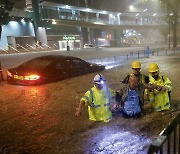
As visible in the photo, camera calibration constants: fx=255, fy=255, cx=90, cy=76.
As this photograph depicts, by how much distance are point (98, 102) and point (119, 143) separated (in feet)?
3.54

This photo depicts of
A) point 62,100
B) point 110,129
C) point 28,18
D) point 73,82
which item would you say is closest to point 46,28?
point 28,18

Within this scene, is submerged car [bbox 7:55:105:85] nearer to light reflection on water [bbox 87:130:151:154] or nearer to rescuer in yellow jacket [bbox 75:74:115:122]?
rescuer in yellow jacket [bbox 75:74:115:122]

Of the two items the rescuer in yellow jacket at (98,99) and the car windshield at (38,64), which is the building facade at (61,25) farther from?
the rescuer in yellow jacket at (98,99)

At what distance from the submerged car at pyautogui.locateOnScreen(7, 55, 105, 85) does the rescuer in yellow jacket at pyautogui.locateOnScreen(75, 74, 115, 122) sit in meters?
5.09

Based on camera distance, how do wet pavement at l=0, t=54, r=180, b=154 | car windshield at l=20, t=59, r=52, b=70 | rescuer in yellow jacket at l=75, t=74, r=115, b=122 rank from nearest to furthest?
wet pavement at l=0, t=54, r=180, b=154
rescuer in yellow jacket at l=75, t=74, r=115, b=122
car windshield at l=20, t=59, r=52, b=70

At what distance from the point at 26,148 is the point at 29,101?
374 cm

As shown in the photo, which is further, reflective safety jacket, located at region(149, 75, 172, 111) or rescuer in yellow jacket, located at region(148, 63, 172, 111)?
reflective safety jacket, located at region(149, 75, 172, 111)

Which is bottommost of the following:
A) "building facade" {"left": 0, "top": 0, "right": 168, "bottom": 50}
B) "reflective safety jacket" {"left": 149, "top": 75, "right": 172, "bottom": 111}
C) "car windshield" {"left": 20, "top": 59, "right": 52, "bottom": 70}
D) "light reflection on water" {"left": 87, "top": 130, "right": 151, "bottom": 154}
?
"light reflection on water" {"left": 87, "top": 130, "right": 151, "bottom": 154}

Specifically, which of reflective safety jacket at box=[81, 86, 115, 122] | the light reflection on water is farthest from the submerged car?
the light reflection on water

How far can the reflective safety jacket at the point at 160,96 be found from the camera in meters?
5.82

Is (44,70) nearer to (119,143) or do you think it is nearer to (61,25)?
(119,143)

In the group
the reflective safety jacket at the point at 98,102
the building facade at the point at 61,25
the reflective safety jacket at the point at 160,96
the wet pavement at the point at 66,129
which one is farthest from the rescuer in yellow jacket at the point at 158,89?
the building facade at the point at 61,25

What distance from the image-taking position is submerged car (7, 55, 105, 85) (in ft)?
33.2

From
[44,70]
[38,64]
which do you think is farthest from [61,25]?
[44,70]
